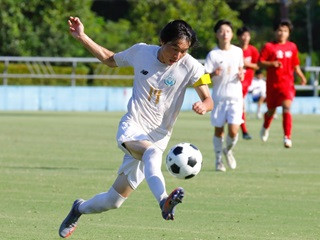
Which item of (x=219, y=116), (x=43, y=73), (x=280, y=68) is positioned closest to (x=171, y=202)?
(x=219, y=116)

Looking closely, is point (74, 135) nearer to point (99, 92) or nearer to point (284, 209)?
point (284, 209)

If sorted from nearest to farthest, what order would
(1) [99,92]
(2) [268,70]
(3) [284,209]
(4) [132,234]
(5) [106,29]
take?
(4) [132,234] < (3) [284,209] < (2) [268,70] < (1) [99,92] < (5) [106,29]

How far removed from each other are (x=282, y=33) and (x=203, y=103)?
33.4ft

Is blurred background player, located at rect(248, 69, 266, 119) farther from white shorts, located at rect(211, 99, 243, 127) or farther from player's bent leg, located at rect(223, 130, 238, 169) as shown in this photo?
player's bent leg, located at rect(223, 130, 238, 169)

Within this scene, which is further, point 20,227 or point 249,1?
point 249,1

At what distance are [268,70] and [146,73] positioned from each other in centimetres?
1079

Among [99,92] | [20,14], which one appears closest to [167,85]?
[99,92]

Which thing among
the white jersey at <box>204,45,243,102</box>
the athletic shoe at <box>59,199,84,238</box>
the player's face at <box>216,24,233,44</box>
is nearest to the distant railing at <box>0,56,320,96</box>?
the white jersey at <box>204,45,243,102</box>

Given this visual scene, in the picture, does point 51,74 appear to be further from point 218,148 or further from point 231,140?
point 218,148

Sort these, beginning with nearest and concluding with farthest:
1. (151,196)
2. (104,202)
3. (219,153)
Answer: (104,202)
(151,196)
(219,153)

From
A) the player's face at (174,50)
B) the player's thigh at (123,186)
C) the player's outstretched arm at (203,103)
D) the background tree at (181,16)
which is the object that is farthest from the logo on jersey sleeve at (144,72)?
the background tree at (181,16)

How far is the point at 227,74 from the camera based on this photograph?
54.2 ft

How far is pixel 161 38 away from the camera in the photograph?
882 centimetres

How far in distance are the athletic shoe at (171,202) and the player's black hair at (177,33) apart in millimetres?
1375
